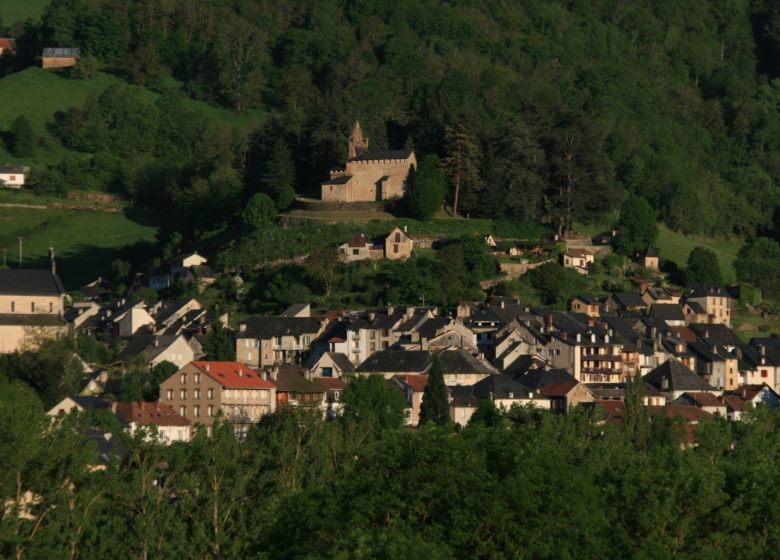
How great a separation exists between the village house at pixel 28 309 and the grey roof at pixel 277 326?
9089 mm

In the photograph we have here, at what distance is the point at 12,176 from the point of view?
5512 inches

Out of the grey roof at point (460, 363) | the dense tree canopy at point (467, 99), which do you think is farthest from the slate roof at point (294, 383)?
the dense tree canopy at point (467, 99)

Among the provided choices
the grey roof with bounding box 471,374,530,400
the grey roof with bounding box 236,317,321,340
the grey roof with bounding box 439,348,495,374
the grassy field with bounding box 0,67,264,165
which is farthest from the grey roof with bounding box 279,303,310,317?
the grassy field with bounding box 0,67,264,165

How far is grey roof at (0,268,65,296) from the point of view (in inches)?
3757

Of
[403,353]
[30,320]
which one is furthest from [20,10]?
[403,353]

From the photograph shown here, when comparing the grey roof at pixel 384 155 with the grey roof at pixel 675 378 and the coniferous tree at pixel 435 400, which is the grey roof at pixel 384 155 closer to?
the grey roof at pixel 675 378

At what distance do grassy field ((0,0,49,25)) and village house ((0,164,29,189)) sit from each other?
4357cm

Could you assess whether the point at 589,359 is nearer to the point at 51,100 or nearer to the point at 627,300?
the point at 627,300

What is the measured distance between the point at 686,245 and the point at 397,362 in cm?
3744

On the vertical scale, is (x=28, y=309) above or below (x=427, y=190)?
below

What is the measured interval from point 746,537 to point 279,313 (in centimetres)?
5354

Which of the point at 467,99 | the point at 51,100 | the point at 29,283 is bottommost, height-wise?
the point at 29,283

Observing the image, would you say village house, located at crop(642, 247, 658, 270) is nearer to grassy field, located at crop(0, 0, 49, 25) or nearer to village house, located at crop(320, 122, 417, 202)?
village house, located at crop(320, 122, 417, 202)

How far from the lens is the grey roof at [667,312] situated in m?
106
